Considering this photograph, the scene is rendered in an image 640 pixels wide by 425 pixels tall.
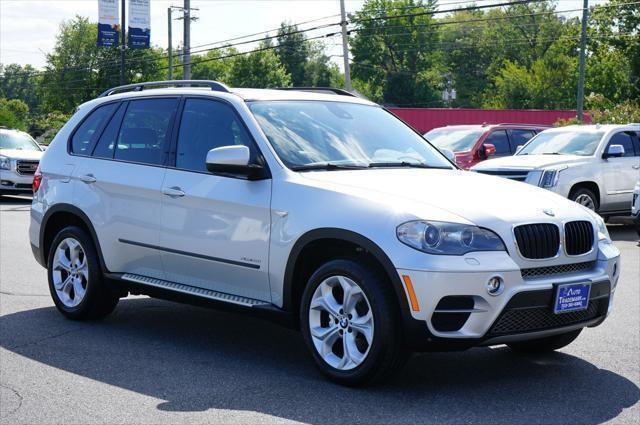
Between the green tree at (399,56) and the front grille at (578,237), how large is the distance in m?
93.9

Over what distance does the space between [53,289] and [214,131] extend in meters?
2.13

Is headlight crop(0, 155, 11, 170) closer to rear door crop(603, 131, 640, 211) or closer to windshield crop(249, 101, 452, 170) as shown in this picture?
rear door crop(603, 131, 640, 211)

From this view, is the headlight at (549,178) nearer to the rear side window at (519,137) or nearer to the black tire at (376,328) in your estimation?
the rear side window at (519,137)

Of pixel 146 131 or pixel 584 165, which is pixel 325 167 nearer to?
pixel 146 131

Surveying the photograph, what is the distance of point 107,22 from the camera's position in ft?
148

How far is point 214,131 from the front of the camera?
6746 millimetres

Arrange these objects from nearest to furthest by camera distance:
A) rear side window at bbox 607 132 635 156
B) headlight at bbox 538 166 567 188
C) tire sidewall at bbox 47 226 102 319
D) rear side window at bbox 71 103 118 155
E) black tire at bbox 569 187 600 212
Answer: tire sidewall at bbox 47 226 102 319 < rear side window at bbox 71 103 118 155 < headlight at bbox 538 166 567 188 < black tire at bbox 569 187 600 212 < rear side window at bbox 607 132 635 156

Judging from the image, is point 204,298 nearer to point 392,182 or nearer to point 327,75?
point 392,182

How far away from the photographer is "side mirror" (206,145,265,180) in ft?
19.8

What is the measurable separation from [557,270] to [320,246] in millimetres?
1387

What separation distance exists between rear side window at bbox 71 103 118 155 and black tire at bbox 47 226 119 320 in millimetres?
656

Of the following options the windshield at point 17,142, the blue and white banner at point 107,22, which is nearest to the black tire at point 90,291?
the windshield at point 17,142

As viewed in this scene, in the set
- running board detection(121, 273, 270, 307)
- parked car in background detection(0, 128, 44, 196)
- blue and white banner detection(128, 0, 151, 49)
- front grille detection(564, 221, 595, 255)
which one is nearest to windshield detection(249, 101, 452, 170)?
running board detection(121, 273, 270, 307)

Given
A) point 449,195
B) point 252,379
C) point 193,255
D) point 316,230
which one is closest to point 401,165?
point 449,195
